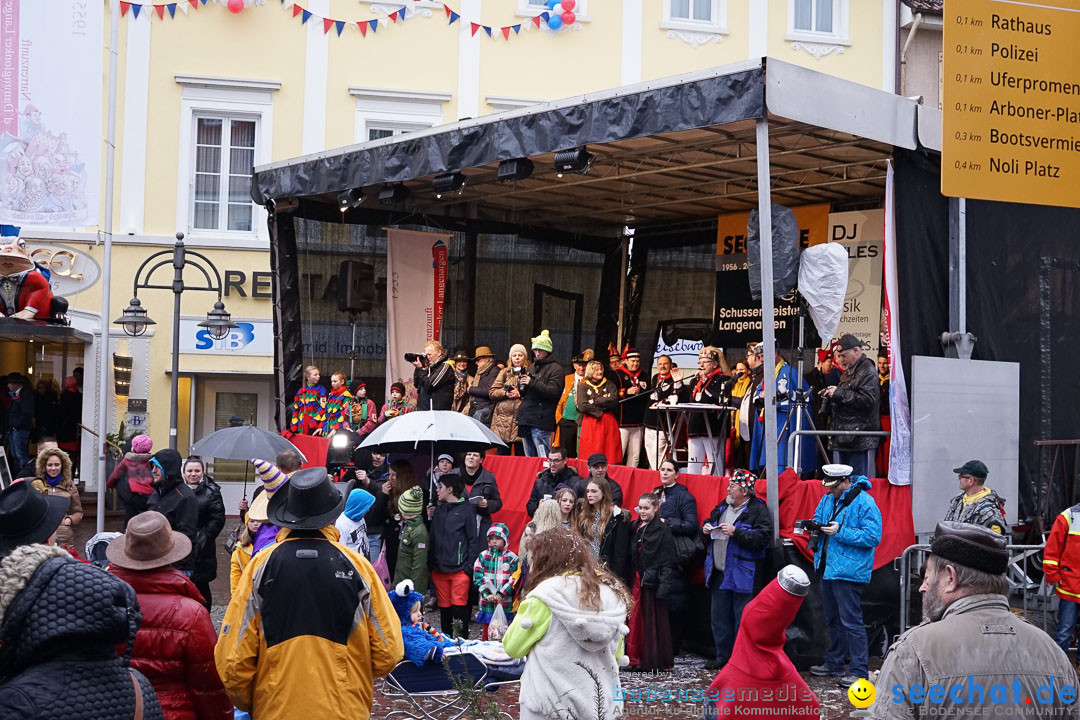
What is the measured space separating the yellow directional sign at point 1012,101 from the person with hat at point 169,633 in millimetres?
4121

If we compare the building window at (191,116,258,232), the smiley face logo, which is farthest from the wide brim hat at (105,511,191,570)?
the building window at (191,116,258,232)

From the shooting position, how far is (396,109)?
70.5 ft

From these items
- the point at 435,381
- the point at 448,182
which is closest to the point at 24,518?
the point at 448,182

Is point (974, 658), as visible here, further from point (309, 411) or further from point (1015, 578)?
point (309, 411)

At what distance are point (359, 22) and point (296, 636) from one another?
18.2 meters

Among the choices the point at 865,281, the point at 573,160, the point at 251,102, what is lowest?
the point at 865,281

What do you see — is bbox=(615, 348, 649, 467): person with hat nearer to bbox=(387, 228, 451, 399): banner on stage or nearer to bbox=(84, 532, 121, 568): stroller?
bbox=(387, 228, 451, 399): banner on stage

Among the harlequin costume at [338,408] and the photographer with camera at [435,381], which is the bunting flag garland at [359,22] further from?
the photographer with camera at [435,381]

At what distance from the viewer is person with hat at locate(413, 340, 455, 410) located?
15523 millimetres

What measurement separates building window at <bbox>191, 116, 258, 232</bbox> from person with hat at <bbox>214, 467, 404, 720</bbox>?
17.3 meters

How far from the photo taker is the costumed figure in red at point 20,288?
16.6 meters

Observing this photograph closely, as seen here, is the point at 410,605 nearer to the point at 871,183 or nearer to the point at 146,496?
the point at 146,496

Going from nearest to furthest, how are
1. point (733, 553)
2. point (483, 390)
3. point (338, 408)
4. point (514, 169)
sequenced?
1. point (733, 553)
2. point (514, 169)
3. point (483, 390)
4. point (338, 408)

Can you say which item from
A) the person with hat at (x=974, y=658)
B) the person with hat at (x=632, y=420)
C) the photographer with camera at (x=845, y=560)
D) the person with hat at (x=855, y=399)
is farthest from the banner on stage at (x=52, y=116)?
the person with hat at (x=974, y=658)
